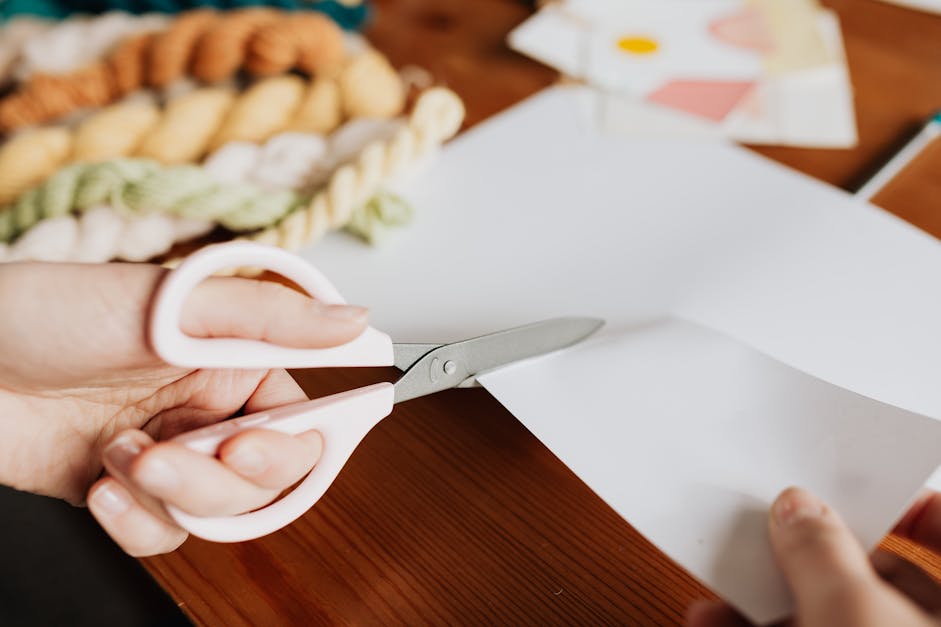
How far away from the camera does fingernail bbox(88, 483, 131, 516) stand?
38 centimetres

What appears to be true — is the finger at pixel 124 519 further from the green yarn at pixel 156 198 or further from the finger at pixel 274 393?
the green yarn at pixel 156 198

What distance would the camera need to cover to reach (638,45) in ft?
2.44

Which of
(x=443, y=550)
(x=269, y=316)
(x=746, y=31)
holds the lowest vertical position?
(x=443, y=550)

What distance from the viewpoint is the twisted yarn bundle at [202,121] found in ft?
1.90

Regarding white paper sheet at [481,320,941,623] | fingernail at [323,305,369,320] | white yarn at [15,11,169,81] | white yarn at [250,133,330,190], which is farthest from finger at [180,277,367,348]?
white yarn at [15,11,169,81]

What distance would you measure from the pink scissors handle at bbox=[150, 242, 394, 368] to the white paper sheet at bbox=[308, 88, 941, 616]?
104 mm

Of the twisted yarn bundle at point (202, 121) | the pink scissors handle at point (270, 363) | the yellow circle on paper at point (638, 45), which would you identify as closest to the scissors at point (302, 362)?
the pink scissors handle at point (270, 363)

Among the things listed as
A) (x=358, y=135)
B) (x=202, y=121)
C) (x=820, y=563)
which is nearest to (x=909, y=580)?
(x=820, y=563)

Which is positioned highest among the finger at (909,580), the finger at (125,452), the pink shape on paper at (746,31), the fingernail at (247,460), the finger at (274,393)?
the pink shape on paper at (746,31)

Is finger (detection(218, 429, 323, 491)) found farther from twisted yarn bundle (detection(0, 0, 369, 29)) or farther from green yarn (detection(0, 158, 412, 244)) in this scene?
twisted yarn bundle (detection(0, 0, 369, 29))

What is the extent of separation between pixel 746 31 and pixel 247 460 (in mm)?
675

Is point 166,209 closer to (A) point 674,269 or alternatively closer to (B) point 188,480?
(B) point 188,480

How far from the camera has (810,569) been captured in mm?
302

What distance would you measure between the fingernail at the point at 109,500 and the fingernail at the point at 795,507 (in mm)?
323
